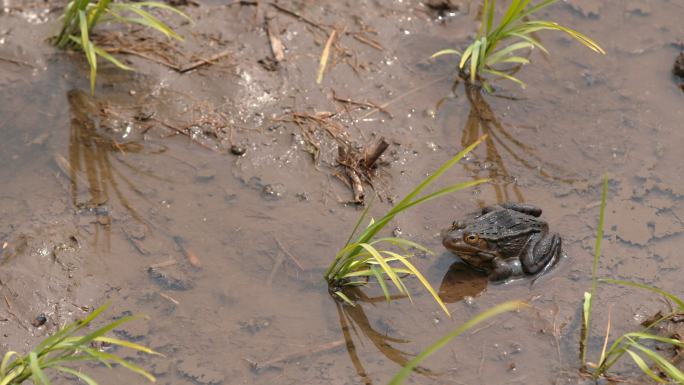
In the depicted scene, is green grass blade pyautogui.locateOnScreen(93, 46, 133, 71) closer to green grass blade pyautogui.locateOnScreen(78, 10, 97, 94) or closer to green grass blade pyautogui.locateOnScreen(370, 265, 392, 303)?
green grass blade pyautogui.locateOnScreen(78, 10, 97, 94)

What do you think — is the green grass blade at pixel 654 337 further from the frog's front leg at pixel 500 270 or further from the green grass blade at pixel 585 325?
the frog's front leg at pixel 500 270

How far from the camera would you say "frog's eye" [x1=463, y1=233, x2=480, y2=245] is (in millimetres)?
5973

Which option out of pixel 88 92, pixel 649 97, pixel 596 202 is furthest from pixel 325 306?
pixel 649 97

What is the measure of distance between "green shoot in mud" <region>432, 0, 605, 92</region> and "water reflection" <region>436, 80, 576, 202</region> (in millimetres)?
217

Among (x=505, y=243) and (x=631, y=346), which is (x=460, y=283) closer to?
(x=505, y=243)

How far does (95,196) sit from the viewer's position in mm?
6309

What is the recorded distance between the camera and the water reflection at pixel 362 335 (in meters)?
5.48

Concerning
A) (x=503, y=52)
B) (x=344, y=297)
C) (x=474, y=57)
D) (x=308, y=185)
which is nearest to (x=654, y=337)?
(x=344, y=297)

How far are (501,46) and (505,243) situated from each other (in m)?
2.41

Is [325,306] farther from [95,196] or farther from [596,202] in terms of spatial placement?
[596,202]

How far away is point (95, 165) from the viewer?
653 cm

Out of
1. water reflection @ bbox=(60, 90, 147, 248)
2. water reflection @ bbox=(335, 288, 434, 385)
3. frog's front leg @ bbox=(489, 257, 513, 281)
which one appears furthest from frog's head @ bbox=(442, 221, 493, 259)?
water reflection @ bbox=(60, 90, 147, 248)

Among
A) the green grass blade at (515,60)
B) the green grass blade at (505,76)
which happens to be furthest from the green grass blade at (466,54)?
the green grass blade at (515,60)

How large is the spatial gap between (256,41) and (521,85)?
2.35 meters
